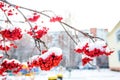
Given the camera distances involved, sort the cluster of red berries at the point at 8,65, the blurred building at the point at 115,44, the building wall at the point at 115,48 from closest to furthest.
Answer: the cluster of red berries at the point at 8,65, the blurred building at the point at 115,44, the building wall at the point at 115,48

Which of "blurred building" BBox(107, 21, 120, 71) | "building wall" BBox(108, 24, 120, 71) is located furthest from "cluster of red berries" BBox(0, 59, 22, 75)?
"building wall" BBox(108, 24, 120, 71)

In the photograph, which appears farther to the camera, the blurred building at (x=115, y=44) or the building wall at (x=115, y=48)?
the building wall at (x=115, y=48)

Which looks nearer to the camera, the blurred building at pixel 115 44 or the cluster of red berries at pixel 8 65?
the cluster of red berries at pixel 8 65

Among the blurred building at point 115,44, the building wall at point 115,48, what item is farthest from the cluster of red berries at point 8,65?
the building wall at point 115,48

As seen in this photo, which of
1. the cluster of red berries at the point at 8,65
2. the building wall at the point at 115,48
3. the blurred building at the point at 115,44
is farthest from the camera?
the building wall at the point at 115,48

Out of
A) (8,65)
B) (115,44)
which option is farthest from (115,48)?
(8,65)

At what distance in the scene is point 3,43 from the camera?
4.64m

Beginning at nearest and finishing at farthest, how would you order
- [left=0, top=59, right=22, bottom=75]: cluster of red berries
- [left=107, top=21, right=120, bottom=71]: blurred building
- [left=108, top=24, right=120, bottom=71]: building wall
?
[left=0, top=59, right=22, bottom=75]: cluster of red berries < [left=107, top=21, right=120, bottom=71]: blurred building < [left=108, top=24, right=120, bottom=71]: building wall

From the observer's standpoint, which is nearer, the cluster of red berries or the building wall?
the cluster of red berries

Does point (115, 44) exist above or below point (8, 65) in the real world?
above

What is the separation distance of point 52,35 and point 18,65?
6437 cm

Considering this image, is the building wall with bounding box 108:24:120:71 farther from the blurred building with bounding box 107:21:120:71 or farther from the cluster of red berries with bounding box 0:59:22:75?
the cluster of red berries with bounding box 0:59:22:75

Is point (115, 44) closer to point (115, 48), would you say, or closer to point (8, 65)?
point (115, 48)

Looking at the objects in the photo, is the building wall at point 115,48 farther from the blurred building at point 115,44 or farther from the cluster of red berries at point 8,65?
the cluster of red berries at point 8,65
